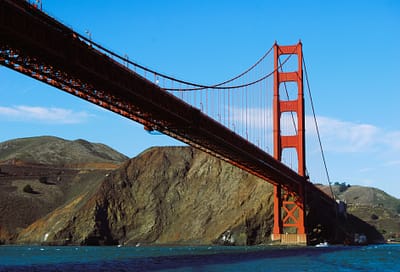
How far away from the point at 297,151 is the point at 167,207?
27015 mm

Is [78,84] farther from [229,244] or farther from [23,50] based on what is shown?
[229,244]

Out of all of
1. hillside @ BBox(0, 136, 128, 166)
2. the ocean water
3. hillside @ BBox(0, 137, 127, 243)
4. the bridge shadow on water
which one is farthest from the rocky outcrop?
hillside @ BBox(0, 136, 128, 166)

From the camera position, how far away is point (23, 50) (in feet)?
101

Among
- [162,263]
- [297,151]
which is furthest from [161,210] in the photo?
[162,263]

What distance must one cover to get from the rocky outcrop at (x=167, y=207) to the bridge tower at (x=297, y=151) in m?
3.25

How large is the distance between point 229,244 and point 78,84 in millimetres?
45884

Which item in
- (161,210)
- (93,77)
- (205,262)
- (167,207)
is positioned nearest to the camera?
(93,77)

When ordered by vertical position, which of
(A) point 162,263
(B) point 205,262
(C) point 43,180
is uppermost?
(C) point 43,180

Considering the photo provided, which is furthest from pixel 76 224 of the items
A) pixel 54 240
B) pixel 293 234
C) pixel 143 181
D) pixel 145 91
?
pixel 145 91

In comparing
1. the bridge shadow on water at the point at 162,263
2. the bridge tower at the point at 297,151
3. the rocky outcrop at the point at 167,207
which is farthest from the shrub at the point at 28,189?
the bridge shadow on water at the point at 162,263

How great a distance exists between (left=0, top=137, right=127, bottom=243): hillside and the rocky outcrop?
7.20m

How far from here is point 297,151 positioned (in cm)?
7431

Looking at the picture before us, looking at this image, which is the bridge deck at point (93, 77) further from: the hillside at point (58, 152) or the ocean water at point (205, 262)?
the hillside at point (58, 152)

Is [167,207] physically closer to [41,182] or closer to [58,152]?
[41,182]
